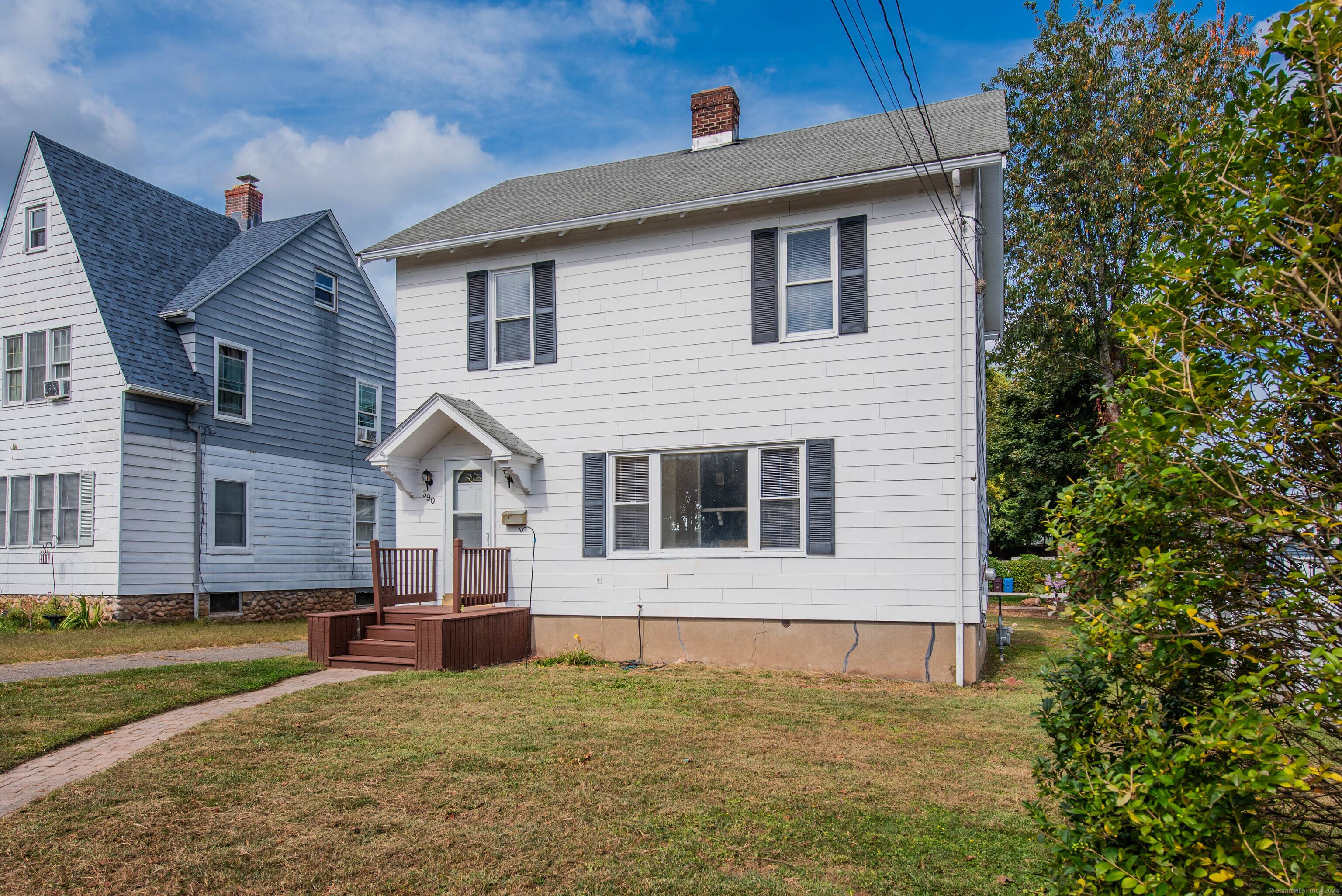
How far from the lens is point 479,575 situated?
10977 mm

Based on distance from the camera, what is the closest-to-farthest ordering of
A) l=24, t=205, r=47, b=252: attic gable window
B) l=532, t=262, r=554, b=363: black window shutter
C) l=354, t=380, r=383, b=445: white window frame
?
1. l=532, t=262, r=554, b=363: black window shutter
2. l=24, t=205, r=47, b=252: attic gable window
3. l=354, t=380, r=383, b=445: white window frame

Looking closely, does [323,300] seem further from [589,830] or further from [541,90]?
[589,830]

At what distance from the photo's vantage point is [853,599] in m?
10.1

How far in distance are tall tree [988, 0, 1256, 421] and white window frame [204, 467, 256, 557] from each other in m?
19.6

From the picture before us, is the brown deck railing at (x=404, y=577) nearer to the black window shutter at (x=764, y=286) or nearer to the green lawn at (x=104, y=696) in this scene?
the green lawn at (x=104, y=696)

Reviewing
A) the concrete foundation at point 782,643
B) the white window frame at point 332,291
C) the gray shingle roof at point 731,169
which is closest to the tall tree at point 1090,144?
the gray shingle roof at point 731,169

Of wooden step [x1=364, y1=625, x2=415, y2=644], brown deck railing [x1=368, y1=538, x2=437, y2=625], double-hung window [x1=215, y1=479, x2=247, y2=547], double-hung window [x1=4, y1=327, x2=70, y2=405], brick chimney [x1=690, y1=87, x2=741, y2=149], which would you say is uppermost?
brick chimney [x1=690, y1=87, x2=741, y2=149]

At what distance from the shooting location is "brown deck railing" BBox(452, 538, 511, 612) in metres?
10.4

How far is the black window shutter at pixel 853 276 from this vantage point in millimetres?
10258

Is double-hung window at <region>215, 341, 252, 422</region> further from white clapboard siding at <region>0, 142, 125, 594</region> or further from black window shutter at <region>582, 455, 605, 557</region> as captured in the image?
black window shutter at <region>582, 455, 605, 557</region>

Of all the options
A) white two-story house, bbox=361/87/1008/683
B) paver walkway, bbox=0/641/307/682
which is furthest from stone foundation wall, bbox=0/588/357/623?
white two-story house, bbox=361/87/1008/683

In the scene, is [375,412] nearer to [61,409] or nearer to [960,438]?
[61,409]

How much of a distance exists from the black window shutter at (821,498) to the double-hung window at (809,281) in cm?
146

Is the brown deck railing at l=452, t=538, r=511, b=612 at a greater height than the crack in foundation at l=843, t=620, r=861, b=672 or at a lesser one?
greater
